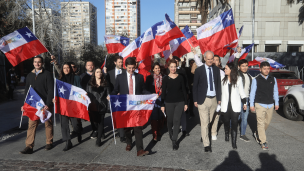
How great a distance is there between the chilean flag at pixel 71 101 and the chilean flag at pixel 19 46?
4.17 ft

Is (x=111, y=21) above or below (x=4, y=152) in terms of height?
above

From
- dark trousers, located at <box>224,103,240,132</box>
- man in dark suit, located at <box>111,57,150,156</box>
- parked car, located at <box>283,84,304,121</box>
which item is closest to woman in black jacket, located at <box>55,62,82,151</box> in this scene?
man in dark suit, located at <box>111,57,150,156</box>

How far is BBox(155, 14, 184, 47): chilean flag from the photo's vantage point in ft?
20.0

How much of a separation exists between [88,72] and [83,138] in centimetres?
171

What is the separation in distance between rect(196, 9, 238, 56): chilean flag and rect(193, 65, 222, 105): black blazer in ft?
6.55

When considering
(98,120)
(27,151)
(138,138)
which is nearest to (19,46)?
(27,151)

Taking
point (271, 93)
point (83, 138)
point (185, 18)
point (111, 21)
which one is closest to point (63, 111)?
point (83, 138)

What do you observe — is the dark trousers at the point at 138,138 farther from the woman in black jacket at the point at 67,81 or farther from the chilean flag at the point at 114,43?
the chilean flag at the point at 114,43

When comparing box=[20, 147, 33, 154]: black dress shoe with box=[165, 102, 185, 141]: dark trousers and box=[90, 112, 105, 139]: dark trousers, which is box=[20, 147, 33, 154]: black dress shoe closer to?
box=[90, 112, 105, 139]: dark trousers

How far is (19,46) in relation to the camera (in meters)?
5.68

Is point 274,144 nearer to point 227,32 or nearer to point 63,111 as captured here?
point 227,32

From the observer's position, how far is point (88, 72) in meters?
6.33

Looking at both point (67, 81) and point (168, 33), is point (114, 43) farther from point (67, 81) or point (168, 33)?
point (67, 81)

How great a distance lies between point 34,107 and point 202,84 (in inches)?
141
